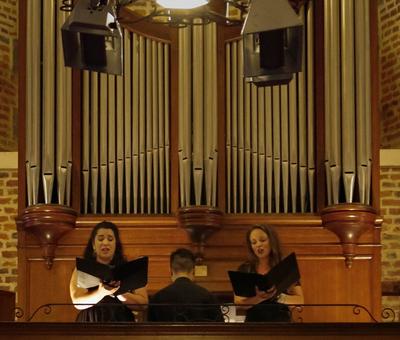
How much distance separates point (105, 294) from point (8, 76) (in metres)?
4.61

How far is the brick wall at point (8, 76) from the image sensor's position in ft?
38.9

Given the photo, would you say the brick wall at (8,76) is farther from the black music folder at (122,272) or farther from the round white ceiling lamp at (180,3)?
the round white ceiling lamp at (180,3)

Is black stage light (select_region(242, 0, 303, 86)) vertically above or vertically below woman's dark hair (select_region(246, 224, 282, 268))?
above

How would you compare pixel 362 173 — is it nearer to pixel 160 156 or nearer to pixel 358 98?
pixel 358 98

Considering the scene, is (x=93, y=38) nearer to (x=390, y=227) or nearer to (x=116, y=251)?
(x=116, y=251)

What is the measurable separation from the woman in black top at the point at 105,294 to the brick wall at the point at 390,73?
435 centimetres

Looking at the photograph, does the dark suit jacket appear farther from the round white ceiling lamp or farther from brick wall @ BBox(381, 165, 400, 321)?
brick wall @ BBox(381, 165, 400, 321)

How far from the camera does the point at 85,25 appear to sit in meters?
7.07

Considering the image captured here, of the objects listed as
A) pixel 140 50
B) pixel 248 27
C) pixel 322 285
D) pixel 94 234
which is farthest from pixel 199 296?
pixel 140 50

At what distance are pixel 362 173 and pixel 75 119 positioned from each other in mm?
2273

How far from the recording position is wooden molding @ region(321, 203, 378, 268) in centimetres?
948

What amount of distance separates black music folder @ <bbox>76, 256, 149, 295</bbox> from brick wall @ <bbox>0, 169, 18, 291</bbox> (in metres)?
3.94

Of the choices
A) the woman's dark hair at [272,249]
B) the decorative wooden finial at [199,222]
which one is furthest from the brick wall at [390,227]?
the woman's dark hair at [272,249]

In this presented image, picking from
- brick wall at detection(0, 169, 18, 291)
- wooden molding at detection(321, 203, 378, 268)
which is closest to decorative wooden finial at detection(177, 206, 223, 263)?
wooden molding at detection(321, 203, 378, 268)
